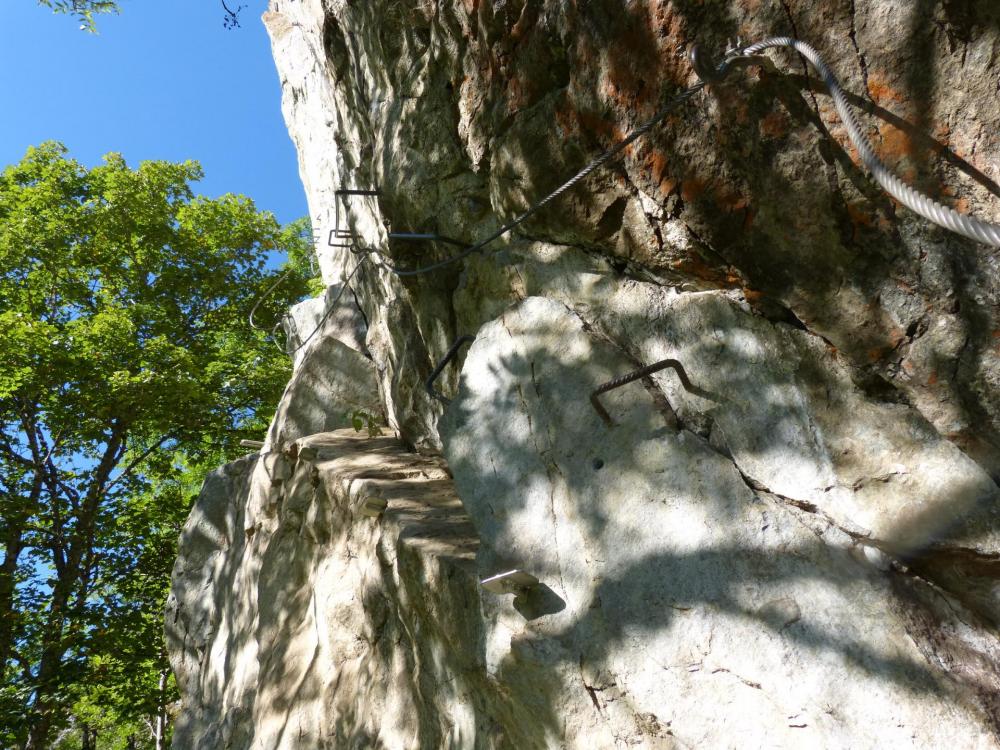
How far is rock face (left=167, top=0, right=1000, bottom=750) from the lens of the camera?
89.6 inches

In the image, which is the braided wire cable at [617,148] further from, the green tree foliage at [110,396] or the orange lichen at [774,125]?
the green tree foliage at [110,396]

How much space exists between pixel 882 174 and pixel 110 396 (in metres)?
11.6

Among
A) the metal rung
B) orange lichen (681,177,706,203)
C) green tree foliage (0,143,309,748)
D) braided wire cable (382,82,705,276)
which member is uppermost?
green tree foliage (0,143,309,748)

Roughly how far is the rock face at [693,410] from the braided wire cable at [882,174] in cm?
→ 15

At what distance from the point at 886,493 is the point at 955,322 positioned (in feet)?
1.96

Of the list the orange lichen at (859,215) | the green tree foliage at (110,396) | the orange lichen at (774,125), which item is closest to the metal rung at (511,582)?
the orange lichen at (859,215)

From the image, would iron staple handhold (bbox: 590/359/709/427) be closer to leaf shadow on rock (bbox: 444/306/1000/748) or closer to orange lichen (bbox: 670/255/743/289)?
leaf shadow on rock (bbox: 444/306/1000/748)

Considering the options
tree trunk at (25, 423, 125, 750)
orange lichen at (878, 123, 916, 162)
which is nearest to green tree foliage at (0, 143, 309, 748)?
tree trunk at (25, 423, 125, 750)

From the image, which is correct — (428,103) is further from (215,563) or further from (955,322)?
(215,563)

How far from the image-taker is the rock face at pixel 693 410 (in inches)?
89.6

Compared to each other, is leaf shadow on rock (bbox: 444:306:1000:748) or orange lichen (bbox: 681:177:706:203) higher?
orange lichen (bbox: 681:177:706:203)

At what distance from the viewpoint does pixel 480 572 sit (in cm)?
313

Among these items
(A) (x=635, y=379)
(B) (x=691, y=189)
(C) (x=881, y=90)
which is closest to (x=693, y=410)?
(A) (x=635, y=379)

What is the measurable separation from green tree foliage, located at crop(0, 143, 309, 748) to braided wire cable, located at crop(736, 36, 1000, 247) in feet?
32.3
